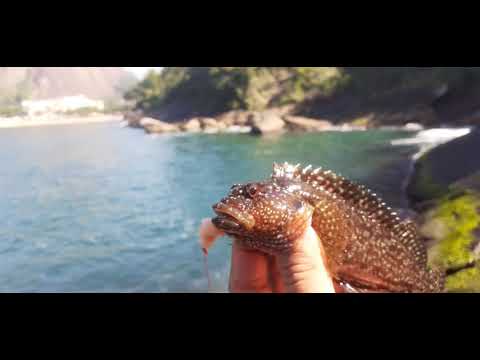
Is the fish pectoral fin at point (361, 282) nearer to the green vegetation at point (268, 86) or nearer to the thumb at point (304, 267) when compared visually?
the thumb at point (304, 267)

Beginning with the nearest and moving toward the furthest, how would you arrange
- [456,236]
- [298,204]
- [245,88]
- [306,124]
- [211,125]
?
[298,204] < [456,236] < [306,124] < [211,125] < [245,88]

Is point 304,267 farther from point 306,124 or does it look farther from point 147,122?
point 306,124

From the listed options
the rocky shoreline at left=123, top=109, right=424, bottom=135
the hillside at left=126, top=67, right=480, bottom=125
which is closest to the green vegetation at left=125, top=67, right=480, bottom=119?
the hillside at left=126, top=67, right=480, bottom=125

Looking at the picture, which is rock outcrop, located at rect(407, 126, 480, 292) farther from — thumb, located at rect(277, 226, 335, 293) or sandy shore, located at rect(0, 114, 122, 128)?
sandy shore, located at rect(0, 114, 122, 128)

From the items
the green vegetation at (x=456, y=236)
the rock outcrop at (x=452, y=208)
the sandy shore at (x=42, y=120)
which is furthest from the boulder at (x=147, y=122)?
the green vegetation at (x=456, y=236)

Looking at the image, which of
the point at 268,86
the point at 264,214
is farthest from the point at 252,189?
the point at 268,86

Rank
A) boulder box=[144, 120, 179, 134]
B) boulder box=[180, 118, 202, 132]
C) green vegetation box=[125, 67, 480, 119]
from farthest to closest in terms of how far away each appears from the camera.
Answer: boulder box=[180, 118, 202, 132], green vegetation box=[125, 67, 480, 119], boulder box=[144, 120, 179, 134]
